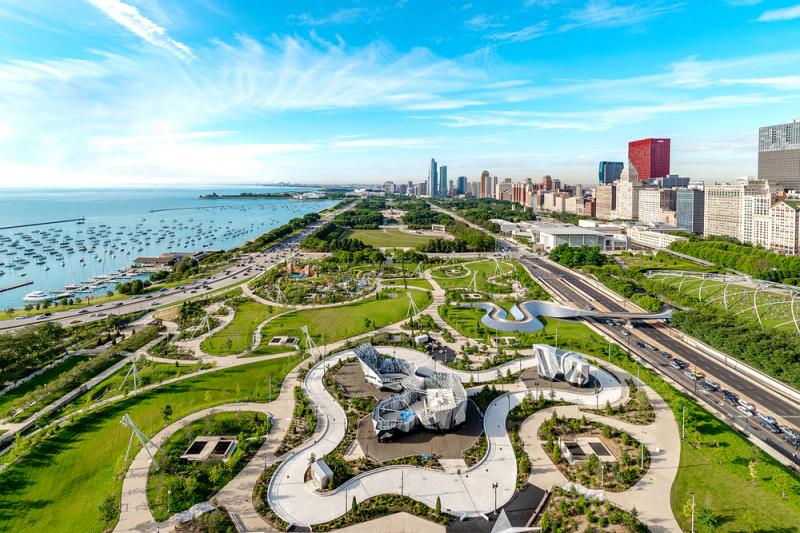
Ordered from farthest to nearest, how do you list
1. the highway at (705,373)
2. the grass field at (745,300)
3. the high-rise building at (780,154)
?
the high-rise building at (780,154) < the grass field at (745,300) < the highway at (705,373)

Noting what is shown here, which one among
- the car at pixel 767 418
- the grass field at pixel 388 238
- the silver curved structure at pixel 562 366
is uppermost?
the grass field at pixel 388 238

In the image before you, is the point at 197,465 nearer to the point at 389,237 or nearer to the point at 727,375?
the point at 727,375

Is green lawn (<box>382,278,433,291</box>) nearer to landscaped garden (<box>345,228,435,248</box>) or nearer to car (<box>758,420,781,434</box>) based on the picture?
landscaped garden (<box>345,228,435,248</box>)

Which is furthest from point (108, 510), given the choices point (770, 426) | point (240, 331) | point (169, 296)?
point (169, 296)

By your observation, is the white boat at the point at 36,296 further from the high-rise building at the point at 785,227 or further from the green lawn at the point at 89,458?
the high-rise building at the point at 785,227

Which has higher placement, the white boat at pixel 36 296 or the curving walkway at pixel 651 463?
the white boat at pixel 36 296

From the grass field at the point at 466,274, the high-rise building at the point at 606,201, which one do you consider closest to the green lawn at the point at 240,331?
the grass field at the point at 466,274

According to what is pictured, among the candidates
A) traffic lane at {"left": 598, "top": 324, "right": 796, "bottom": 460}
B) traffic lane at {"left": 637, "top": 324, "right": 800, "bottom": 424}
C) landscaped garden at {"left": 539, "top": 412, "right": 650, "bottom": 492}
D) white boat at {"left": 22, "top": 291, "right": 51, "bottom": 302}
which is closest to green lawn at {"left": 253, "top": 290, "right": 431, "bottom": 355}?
landscaped garden at {"left": 539, "top": 412, "right": 650, "bottom": 492}

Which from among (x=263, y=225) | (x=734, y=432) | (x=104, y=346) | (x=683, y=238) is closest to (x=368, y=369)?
(x=734, y=432)
